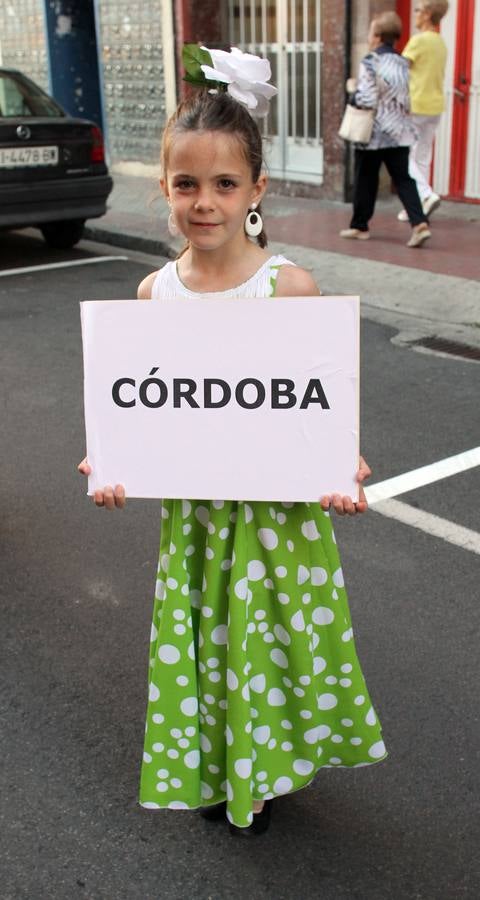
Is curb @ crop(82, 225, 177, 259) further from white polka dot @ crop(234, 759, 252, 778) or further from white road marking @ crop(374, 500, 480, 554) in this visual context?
white polka dot @ crop(234, 759, 252, 778)

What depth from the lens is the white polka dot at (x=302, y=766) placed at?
2.45m

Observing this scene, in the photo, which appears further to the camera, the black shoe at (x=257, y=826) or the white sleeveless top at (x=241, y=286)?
the black shoe at (x=257, y=826)

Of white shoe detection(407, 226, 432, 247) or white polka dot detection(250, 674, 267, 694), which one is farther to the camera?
white shoe detection(407, 226, 432, 247)

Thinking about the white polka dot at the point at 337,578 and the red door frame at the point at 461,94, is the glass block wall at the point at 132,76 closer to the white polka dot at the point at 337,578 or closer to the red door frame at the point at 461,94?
the red door frame at the point at 461,94

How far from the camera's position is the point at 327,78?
11.3 m

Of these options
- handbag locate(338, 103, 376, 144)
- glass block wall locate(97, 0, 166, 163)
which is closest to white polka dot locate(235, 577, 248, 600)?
handbag locate(338, 103, 376, 144)

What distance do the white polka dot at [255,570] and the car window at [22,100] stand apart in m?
7.91

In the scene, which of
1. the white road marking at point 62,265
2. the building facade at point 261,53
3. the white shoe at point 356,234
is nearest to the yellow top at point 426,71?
the white shoe at point 356,234

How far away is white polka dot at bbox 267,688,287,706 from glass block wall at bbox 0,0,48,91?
1494 cm

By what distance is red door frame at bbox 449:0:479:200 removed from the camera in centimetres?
1028

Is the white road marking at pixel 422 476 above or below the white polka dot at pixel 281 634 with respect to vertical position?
below

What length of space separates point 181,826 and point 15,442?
297cm

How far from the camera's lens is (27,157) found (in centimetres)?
909

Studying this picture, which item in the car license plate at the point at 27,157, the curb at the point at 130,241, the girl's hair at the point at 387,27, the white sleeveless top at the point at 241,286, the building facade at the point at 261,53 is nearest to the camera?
the white sleeveless top at the point at 241,286
